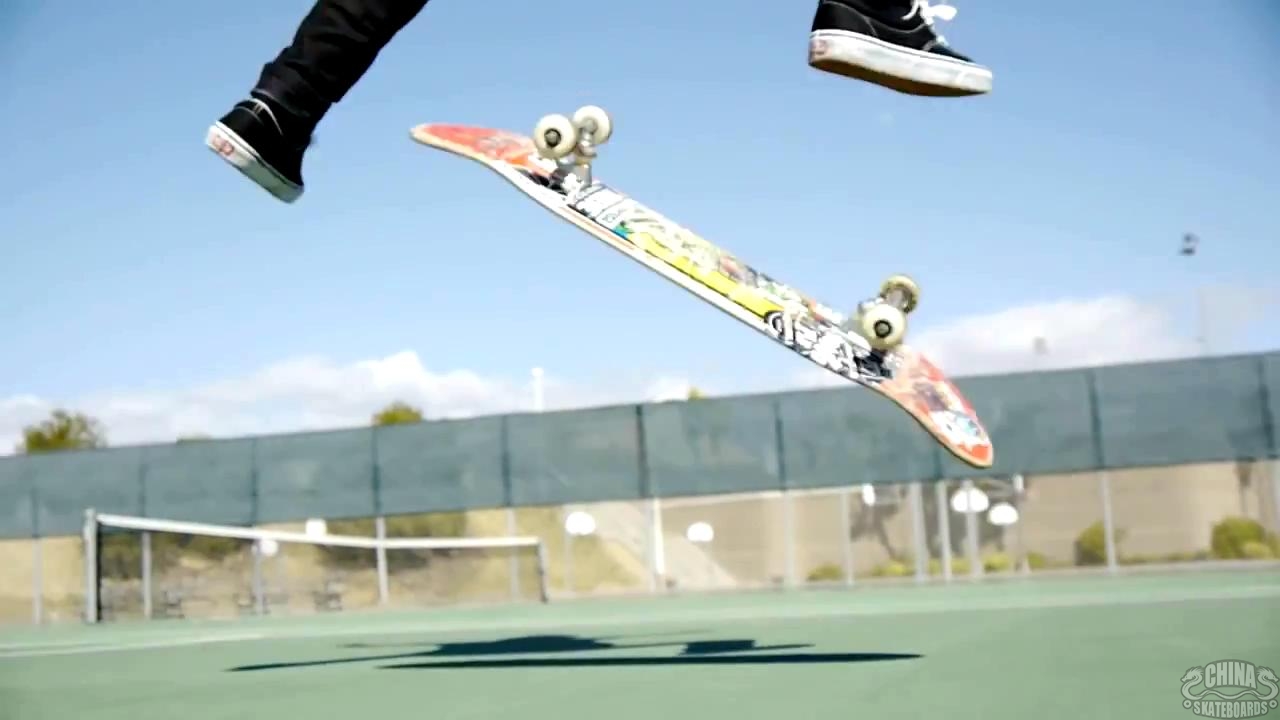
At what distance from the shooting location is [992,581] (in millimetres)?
16203

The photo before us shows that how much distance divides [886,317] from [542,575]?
42.5 feet

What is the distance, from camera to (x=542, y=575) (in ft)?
58.1

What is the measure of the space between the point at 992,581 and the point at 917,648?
11036 millimetres

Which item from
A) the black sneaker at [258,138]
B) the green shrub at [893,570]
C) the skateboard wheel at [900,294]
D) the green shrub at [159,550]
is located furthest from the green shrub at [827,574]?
the black sneaker at [258,138]

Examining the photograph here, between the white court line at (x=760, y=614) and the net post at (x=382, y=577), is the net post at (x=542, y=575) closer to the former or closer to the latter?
the net post at (x=382, y=577)

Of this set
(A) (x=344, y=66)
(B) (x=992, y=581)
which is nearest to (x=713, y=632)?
(A) (x=344, y=66)

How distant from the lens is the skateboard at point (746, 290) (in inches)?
205

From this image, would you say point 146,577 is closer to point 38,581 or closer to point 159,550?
point 159,550

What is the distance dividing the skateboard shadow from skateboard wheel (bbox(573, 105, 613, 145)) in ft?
6.54

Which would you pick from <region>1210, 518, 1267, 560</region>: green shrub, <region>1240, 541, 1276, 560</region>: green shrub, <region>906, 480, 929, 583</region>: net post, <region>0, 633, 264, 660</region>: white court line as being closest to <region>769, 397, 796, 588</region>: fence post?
<region>906, 480, 929, 583</region>: net post

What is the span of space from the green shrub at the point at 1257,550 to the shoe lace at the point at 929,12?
48.0 ft

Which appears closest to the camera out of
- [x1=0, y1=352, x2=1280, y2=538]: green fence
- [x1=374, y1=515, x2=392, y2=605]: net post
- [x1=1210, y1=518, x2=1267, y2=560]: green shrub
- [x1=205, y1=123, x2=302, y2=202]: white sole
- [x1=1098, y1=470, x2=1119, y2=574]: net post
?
[x1=205, y1=123, x2=302, y2=202]: white sole

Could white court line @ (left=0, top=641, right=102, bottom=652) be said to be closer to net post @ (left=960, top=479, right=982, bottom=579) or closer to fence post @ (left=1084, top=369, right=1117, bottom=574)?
net post @ (left=960, top=479, right=982, bottom=579)

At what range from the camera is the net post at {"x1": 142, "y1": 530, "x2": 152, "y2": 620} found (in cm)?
1609
